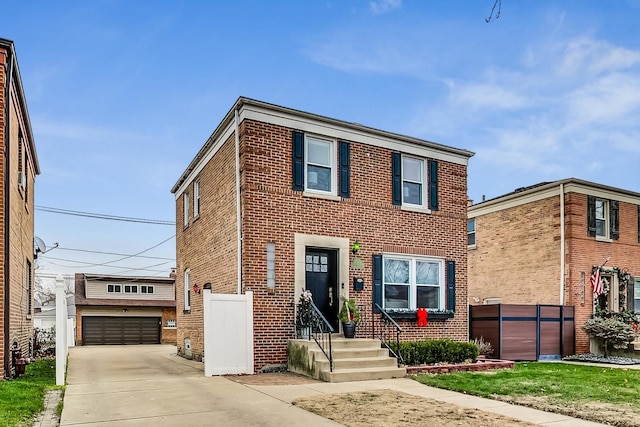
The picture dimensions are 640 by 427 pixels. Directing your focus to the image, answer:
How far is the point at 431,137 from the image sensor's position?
52.0 ft

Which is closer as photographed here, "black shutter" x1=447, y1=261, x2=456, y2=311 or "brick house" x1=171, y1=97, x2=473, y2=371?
"brick house" x1=171, y1=97, x2=473, y2=371

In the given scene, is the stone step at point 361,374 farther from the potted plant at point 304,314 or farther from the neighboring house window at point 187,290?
the neighboring house window at point 187,290

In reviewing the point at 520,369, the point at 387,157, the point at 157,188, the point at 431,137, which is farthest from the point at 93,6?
the point at 157,188

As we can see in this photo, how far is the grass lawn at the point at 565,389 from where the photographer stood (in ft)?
25.9

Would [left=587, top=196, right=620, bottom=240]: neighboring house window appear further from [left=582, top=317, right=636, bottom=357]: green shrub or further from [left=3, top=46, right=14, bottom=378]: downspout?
[left=3, top=46, right=14, bottom=378]: downspout

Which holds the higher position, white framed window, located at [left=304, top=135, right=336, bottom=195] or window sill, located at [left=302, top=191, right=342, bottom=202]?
white framed window, located at [left=304, top=135, right=336, bottom=195]

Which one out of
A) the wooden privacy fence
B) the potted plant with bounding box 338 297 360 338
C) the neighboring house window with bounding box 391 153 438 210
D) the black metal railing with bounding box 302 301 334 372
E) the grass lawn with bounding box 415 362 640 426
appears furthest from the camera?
the wooden privacy fence

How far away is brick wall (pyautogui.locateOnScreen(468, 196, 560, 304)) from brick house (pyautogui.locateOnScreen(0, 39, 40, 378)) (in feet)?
53.3

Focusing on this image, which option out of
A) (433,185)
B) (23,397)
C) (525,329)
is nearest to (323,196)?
(433,185)

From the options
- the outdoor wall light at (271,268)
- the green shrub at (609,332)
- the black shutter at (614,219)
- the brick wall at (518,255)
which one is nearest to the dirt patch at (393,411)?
the outdoor wall light at (271,268)

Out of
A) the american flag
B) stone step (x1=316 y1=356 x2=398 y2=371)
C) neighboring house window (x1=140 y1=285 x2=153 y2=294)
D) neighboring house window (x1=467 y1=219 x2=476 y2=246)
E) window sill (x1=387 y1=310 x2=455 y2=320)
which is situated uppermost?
neighboring house window (x1=467 y1=219 x2=476 y2=246)

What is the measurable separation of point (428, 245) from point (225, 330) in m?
6.15

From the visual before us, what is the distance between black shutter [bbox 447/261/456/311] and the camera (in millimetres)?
15250

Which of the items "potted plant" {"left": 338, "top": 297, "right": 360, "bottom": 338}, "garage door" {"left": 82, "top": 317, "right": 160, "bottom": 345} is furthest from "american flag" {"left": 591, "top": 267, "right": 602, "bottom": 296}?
"garage door" {"left": 82, "top": 317, "right": 160, "bottom": 345}
